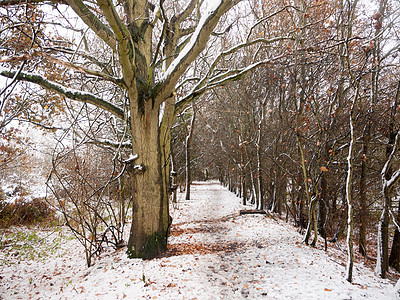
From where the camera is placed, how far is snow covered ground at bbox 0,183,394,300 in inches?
131

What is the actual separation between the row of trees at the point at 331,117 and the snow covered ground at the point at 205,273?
0.67m

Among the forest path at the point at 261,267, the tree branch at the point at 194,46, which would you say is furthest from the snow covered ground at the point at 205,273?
the tree branch at the point at 194,46

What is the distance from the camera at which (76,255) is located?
21.3ft

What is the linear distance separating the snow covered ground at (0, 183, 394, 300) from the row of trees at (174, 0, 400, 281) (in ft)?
2.19

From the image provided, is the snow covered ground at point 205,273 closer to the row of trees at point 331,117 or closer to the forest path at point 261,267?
the forest path at point 261,267

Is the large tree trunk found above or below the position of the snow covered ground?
above

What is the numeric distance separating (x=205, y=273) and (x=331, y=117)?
16.1 feet

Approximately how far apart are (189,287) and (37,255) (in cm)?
582

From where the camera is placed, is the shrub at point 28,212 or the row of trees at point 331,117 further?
the shrub at point 28,212

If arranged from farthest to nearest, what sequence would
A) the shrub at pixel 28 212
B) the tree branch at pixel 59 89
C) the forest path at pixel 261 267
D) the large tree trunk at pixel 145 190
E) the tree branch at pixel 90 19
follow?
the shrub at pixel 28 212 → the large tree trunk at pixel 145 190 → the tree branch at pixel 59 89 → the forest path at pixel 261 267 → the tree branch at pixel 90 19

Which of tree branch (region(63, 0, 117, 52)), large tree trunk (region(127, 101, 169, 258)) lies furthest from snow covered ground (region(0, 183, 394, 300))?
tree branch (region(63, 0, 117, 52))

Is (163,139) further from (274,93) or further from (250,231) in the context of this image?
(274,93)

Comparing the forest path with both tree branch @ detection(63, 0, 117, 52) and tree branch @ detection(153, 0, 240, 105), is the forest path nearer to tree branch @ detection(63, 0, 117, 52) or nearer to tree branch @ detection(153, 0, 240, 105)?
tree branch @ detection(153, 0, 240, 105)

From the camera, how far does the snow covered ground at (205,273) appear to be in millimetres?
3324
